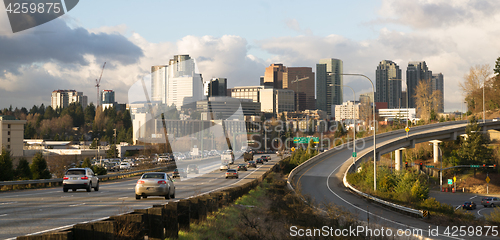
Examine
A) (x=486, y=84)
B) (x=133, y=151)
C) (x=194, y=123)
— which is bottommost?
(x=133, y=151)

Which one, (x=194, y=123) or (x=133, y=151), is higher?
(x=194, y=123)

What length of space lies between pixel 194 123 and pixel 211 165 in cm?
3938

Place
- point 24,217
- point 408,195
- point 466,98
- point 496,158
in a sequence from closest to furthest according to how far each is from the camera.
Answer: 1. point 24,217
2. point 408,195
3. point 496,158
4. point 466,98

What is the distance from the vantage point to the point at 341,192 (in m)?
45.5

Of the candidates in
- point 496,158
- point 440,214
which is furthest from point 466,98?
point 440,214

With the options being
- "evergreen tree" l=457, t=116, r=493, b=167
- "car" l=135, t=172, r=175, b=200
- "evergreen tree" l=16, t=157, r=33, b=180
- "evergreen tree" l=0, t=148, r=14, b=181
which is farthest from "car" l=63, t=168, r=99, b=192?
"evergreen tree" l=457, t=116, r=493, b=167

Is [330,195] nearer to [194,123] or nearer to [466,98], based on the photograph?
[194,123]

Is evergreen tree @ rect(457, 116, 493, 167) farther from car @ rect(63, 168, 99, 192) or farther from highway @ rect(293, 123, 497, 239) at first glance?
car @ rect(63, 168, 99, 192)

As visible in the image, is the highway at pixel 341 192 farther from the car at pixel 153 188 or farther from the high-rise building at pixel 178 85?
the high-rise building at pixel 178 85

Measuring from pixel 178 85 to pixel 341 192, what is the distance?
3124 cm

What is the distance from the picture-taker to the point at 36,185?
33.0m

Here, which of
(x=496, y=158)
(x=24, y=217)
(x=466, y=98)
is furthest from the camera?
(x=466, y=98)

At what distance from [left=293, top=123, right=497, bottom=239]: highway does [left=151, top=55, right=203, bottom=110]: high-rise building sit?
29.7 feet

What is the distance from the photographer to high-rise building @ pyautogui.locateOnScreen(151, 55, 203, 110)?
18.7 meters
